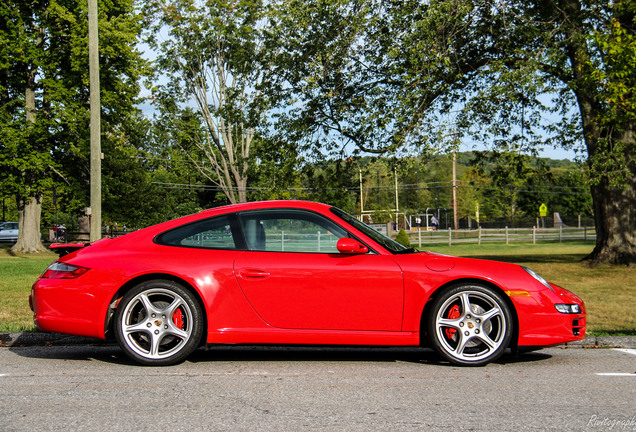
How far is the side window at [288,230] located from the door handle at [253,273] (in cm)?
23

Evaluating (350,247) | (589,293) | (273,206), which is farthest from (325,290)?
(589,293)

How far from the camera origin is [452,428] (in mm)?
3533

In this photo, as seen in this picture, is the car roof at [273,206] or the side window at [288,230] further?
the car roof at [273,206]

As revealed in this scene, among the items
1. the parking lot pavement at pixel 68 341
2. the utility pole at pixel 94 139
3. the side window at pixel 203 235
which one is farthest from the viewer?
the utility pole at pixel 94 139

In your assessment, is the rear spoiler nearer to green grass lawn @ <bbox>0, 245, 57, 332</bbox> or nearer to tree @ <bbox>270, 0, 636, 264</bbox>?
green grass lawn @ <bbox>0, 245, 57, 332</bbox>

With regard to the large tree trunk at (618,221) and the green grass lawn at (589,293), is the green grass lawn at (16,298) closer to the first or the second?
the green grass lawn at (589,293)

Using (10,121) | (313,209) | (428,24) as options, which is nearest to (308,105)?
(428,24)

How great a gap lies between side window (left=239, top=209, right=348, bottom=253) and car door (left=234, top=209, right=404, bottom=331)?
142mm

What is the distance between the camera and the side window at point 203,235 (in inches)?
214

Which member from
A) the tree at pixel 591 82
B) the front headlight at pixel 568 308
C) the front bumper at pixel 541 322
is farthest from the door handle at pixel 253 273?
the tree at pixel 591 82

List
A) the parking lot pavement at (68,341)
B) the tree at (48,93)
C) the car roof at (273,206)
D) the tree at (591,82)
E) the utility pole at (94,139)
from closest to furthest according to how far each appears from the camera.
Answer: the car roof at (273,206), the parking lot pavement at (68,341), the utility pole at (94,139), the tree at (591,82), the tree at (48,93)

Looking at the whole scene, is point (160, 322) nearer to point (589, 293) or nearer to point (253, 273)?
point (253, 273)

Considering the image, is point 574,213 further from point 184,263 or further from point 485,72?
point 184,263

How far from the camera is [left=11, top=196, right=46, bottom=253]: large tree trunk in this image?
98.9 feet
